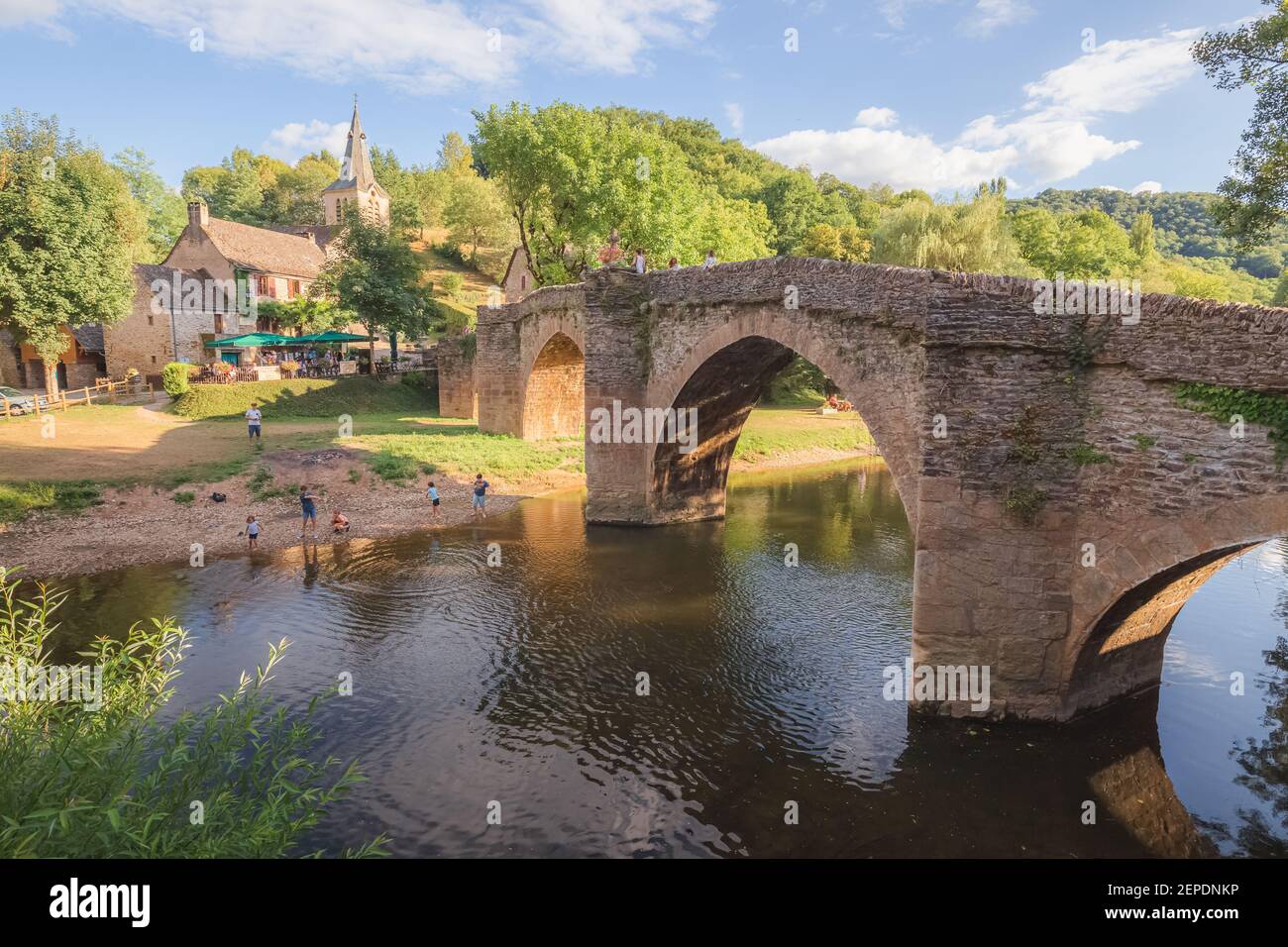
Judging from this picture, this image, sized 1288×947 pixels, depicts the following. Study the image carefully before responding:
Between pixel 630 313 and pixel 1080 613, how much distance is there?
1567 cm

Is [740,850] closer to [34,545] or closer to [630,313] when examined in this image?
[630,313]

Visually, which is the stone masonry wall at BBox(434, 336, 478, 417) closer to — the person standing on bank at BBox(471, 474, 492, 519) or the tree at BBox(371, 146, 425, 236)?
the person standing on bank at BBox(471, 474, 492, 519)

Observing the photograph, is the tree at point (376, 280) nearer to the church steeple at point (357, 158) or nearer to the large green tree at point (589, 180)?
the large green tree at point (589, 180)

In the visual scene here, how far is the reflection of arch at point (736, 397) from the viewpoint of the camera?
Result: 14219 millimetres

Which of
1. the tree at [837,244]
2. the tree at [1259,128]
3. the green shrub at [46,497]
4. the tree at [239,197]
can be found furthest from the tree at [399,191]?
the tree at [1259,128]

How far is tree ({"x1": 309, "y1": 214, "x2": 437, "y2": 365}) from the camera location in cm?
4316

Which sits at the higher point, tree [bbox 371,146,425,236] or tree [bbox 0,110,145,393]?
tree [bbox 371,146,425,236]

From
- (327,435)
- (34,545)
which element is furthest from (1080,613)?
(327,435)

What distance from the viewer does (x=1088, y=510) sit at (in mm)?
10383

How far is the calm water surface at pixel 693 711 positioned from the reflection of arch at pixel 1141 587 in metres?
0.69

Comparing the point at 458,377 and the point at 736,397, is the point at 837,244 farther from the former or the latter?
the point at 736,397

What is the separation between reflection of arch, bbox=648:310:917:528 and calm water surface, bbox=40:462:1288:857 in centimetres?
390

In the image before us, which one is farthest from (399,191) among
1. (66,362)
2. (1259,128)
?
(1259,128)

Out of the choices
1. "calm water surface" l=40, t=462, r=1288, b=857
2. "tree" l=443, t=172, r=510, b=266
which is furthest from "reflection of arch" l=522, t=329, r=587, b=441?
"tree" l=443, t=172, r=510, b=266
